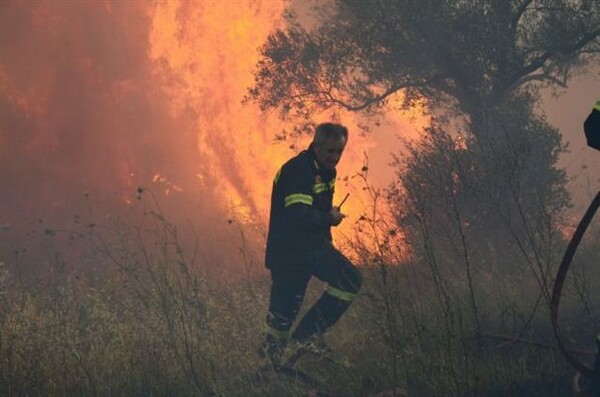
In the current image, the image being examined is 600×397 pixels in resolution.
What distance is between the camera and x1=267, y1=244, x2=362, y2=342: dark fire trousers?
5.23 meters

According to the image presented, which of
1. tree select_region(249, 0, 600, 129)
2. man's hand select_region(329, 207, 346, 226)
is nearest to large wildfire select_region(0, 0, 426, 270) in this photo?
tree select_region(249, 0, 600, 129)

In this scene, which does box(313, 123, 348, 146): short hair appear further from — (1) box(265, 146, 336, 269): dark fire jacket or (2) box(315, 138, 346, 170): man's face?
(1) box(265, 146, 336, 269): dark fire jacket

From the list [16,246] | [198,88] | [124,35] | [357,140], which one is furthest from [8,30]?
[357,140]

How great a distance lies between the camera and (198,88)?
57.8ft

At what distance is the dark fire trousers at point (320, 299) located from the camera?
5234mm

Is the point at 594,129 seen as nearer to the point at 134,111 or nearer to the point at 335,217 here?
the point at 335,217

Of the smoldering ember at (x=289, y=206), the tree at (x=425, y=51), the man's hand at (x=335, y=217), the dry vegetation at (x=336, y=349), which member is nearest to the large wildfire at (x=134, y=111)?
the smoldering ember at (x=289, y=206)

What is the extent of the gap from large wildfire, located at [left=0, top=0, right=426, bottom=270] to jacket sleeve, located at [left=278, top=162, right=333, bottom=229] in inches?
367

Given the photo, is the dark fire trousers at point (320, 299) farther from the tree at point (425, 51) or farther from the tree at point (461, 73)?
the tree at point (425, 51)

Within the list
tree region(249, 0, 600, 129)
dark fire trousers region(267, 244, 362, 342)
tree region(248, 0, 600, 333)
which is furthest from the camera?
tree region(249, 0, 600, 129)

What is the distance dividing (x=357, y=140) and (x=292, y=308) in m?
18.2

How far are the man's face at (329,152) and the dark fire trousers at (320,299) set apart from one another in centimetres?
79

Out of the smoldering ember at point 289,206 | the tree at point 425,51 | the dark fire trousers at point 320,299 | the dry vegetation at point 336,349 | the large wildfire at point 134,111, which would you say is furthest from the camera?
the large wildfire at point 134,111

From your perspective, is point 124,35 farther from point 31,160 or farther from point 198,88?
point 31,160
